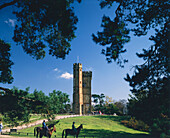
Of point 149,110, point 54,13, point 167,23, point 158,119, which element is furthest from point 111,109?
point 54,13

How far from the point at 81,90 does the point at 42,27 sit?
1980 inches

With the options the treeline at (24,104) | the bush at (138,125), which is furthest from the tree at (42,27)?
the bush at (138,125)

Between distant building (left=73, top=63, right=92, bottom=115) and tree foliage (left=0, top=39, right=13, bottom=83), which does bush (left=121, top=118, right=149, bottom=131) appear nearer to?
distant building (left=73, top=63, right=92, bottom=115)

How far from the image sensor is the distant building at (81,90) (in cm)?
5522

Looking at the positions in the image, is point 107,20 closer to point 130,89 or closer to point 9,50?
point 130,89

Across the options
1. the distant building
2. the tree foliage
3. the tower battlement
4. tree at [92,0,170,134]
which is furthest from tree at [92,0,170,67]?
the tower battlement

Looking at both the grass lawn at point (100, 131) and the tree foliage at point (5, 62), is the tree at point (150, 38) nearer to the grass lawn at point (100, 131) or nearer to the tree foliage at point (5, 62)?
the tree foliage at point (5, 62)

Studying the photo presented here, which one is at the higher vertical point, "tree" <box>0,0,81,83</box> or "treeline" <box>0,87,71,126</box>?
"tree" <box>0,0,81,83</box>

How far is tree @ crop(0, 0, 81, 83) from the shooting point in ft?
24.6

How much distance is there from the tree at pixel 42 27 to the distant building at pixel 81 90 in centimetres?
4624

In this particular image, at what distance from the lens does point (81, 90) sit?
57594 millimetres

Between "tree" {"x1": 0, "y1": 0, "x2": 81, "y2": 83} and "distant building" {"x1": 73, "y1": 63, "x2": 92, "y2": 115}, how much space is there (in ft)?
152

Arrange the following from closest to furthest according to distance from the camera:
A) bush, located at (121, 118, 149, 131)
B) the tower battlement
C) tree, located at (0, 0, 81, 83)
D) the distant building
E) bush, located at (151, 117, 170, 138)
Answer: tree, located at (0, 0, 81, 83) → bush, located at (151, 117, 170, 138) → bush, located at (121, 118, 149, 131) → the distant building → the tower battlement

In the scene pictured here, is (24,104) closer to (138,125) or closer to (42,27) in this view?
(42,27)
